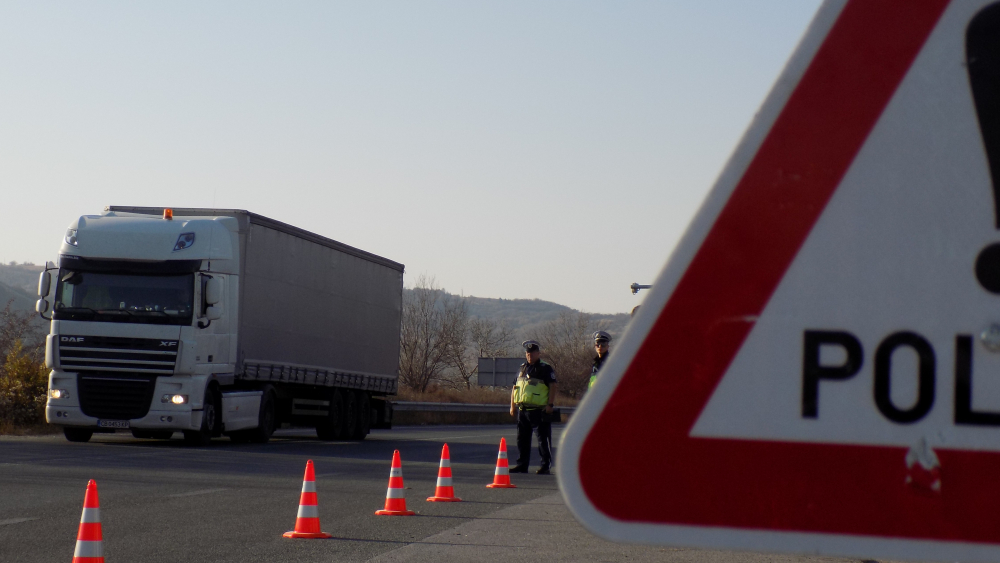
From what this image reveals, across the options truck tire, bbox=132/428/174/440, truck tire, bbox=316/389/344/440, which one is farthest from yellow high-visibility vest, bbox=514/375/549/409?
truck tire, bbox=316/389/344/440

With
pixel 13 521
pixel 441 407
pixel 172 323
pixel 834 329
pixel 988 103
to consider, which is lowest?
pixel 441 407

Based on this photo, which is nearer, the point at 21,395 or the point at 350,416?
the point at 21,395

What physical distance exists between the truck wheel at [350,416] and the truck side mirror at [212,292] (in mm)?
7910

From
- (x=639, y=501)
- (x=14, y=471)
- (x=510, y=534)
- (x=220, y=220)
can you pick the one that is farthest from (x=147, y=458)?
(x=639, y=501)

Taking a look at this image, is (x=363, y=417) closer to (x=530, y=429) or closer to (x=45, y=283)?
(x=45, y=283)

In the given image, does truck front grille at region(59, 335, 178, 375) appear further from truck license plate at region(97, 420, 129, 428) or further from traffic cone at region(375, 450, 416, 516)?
traffic cone at region(375, 450, 416, 516)

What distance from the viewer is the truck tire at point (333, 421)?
26312mm

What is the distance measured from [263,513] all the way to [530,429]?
6.78 meters

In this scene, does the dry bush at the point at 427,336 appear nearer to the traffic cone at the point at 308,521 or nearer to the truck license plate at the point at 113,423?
the truck license plate at the point at 113,423

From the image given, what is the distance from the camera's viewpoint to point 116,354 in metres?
20.1

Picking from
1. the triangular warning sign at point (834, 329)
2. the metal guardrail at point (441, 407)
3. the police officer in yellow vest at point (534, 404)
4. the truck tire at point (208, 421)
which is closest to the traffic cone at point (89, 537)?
the triangular warning sign at point (834, 329)

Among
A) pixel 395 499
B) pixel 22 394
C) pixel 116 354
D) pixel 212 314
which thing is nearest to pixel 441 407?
pixel 22 394

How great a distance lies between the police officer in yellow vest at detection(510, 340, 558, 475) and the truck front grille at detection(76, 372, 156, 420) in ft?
23.1

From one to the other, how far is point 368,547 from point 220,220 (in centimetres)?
1317
